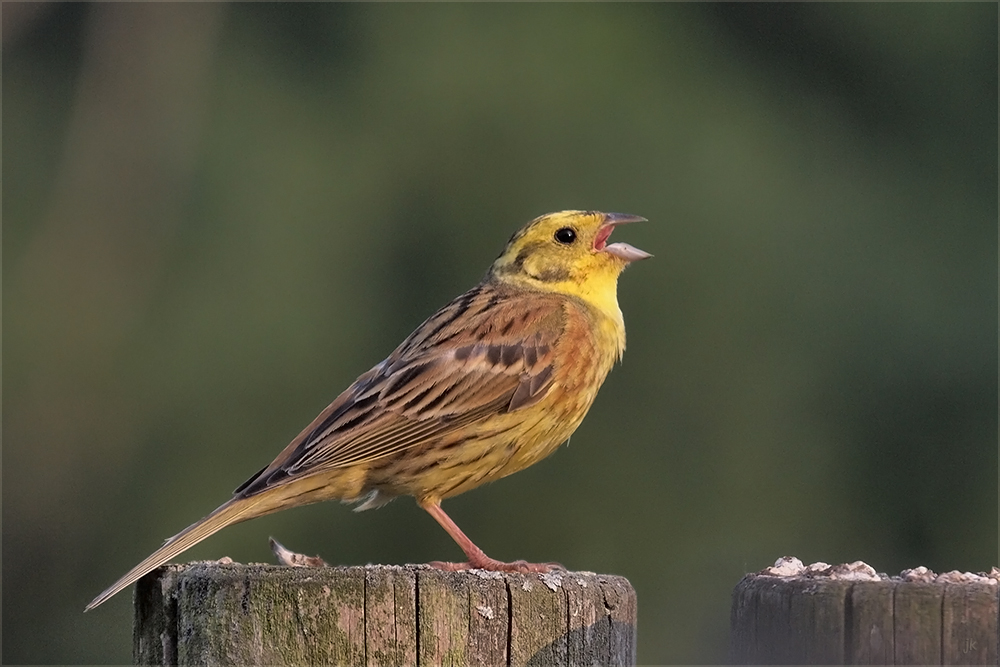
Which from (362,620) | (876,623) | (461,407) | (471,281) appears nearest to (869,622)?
(876,623)

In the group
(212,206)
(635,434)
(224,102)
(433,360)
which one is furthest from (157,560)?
(224,102)

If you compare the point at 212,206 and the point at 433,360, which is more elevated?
the point at 212,206

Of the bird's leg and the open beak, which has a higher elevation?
the open beak

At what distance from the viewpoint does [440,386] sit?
569 cm

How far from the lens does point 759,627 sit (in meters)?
3.26

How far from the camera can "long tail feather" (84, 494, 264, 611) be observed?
418 centimetres

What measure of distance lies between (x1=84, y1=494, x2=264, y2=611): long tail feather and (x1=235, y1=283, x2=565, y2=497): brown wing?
7 cm

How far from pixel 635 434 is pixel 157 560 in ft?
33.8

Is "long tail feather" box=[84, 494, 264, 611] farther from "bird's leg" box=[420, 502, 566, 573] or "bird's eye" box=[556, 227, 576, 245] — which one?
"bird's eye" box=[556, 227, 576, 245]

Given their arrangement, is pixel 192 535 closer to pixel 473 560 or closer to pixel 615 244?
pixel 473 560

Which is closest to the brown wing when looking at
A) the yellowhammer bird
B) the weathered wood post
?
the yellowhammer bird

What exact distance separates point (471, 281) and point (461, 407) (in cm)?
932

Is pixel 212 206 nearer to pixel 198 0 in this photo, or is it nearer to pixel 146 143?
pixel 146 143

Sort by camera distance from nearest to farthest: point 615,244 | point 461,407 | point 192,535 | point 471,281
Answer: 1. point 192,535
2. point 461,407
3. point 615,244
4. point 471,281
